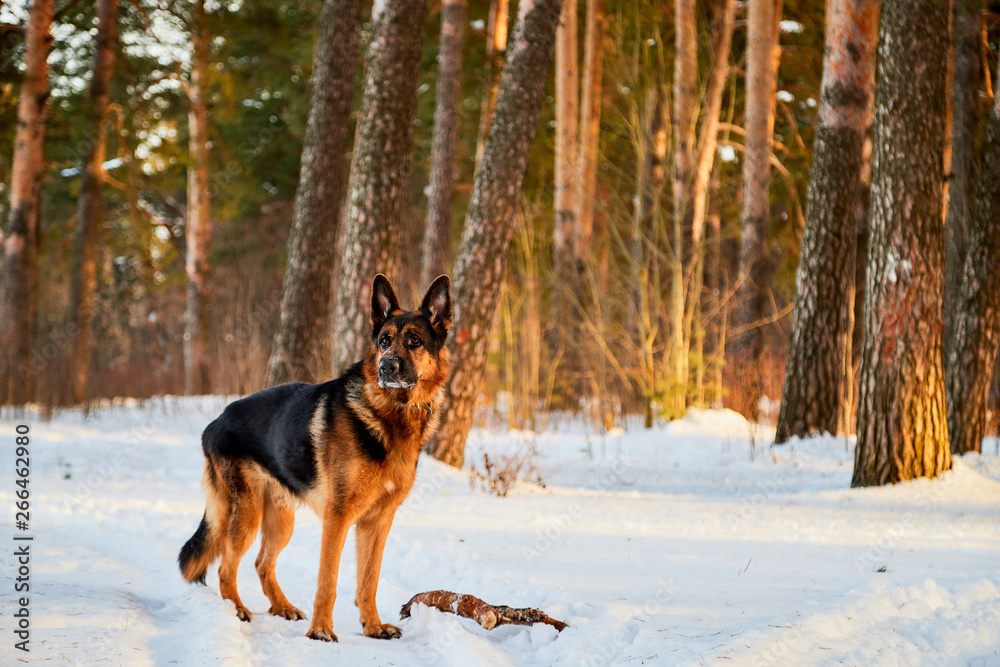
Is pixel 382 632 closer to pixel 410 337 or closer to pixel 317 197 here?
pixel 410 337

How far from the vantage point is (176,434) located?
12.2m

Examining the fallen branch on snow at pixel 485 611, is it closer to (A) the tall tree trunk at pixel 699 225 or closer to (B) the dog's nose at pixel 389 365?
(B) the dog's nose at pixel 389 365

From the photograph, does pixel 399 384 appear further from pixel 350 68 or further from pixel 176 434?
pixel 176 434

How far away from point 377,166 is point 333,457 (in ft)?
16.4

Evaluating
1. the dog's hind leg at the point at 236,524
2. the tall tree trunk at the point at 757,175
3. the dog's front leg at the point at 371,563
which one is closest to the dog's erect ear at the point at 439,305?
the dog's front leg at the point at 371,563

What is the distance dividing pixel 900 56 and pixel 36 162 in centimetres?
1409

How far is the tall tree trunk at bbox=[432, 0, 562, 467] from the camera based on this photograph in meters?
8.38

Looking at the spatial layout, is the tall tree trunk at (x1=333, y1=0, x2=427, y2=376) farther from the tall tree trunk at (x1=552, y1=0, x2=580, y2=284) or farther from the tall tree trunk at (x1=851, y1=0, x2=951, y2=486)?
the tall tree trunk at (x1=552, y1=0, x2=580, y2=284)

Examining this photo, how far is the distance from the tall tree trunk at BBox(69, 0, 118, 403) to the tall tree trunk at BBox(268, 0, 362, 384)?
742 centimetres

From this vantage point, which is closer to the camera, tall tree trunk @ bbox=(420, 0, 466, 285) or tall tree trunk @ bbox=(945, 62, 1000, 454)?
tall tree trunk @ bbox=(945, 62, 1000, 454)

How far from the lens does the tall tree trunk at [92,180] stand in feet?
50.2

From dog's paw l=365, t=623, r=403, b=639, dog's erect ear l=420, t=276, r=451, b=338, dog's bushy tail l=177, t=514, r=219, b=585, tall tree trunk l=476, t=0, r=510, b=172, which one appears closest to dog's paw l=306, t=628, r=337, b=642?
dog's paw l=365, t=623, r=403, b=639

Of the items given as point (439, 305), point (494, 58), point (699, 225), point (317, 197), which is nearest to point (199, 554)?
point (439, 305)

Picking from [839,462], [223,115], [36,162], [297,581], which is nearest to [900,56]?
[839,462]
